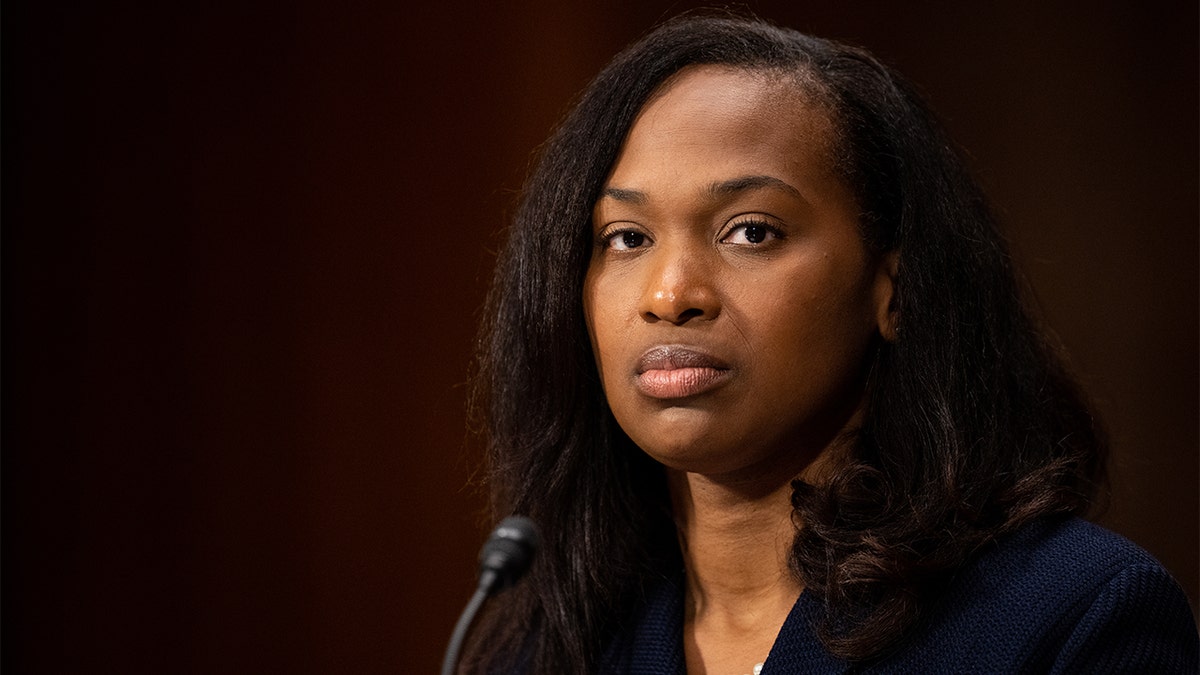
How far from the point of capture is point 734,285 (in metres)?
1.30

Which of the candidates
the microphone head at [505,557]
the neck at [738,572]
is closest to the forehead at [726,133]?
the neck at [738,572]

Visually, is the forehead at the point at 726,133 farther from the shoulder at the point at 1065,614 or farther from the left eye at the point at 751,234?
the shoulder at the point at 1065,614

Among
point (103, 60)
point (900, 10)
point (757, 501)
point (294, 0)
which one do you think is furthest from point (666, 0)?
point (757, 501)

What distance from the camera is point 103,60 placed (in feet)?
6.50

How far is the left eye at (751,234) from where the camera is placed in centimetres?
132

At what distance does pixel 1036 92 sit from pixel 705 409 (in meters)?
1.15

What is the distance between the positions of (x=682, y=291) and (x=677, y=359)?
0.07 m

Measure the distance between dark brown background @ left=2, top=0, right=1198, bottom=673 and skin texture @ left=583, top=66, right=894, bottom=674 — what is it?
2.43 ft

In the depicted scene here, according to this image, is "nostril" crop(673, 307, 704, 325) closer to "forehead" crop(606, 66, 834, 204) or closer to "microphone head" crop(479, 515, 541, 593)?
"forehead" crop(606, 66, 834, 204)

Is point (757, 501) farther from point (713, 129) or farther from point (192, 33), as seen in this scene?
point (192, 33)

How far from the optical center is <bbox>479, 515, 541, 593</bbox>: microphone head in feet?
3.23

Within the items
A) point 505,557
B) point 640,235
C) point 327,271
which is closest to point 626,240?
point 640,235

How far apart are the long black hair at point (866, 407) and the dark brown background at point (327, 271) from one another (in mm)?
463

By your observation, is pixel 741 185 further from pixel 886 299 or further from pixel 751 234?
pixel 886 299
